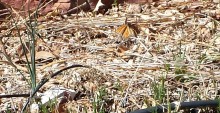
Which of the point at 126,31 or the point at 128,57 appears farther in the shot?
the point at 126,31

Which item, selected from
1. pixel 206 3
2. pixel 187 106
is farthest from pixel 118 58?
pixel 206 3

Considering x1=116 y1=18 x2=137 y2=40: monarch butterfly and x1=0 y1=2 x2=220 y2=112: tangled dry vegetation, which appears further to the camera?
x1=116 y1=18 x2=137 y2=40: monarch butterfly

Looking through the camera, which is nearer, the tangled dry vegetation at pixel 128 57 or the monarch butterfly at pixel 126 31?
the tangled dry vegetation at pixel 128 57

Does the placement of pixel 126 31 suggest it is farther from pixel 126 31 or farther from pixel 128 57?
pixel 128 57

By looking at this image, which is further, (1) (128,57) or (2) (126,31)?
(2) (126,31)

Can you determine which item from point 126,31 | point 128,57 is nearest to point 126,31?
point 126,31
